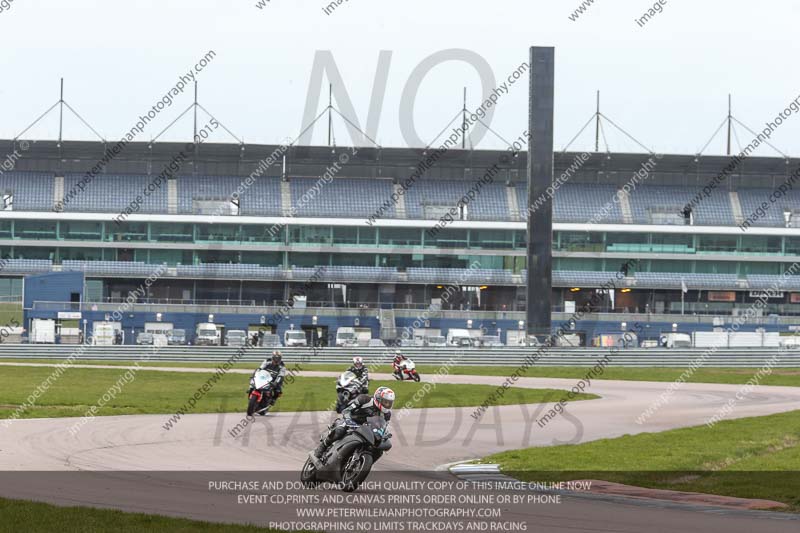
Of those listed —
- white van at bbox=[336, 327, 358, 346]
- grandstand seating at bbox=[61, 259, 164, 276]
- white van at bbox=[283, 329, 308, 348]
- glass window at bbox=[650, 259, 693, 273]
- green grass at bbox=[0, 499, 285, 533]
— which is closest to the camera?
green grass at bbox=[0, 499, 285, 533]

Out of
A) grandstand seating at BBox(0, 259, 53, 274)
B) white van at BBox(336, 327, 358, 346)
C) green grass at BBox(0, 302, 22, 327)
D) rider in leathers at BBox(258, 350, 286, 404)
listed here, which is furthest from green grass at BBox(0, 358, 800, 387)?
grandstand seating at BBox(0, 259, 53, 274)

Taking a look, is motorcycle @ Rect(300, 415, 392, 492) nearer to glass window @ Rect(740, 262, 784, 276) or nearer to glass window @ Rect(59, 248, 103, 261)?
glass window @ Rect(59, 248, 103, 261)

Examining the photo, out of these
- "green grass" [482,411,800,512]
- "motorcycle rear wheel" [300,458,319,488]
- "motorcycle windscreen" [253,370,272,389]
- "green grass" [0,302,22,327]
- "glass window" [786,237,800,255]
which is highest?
"glass window" [786,237,800,255]

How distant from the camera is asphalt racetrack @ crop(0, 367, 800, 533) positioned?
1488cm

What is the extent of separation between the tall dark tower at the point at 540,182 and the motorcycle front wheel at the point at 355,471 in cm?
5596

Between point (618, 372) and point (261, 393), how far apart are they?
1299 inches

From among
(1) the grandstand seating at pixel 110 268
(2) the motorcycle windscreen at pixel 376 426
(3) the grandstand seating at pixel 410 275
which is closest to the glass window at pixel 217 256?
(3) the grandstand seating at pixel 410 275

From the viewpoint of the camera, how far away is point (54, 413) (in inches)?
1151

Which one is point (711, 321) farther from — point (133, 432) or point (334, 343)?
point (133, 432)

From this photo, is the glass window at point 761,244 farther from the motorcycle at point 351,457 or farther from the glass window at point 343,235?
the motorcycle at point 351,457

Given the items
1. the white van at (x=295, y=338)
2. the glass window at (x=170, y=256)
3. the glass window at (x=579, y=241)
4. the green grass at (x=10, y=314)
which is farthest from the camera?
the glass window at (x=579, y=241)

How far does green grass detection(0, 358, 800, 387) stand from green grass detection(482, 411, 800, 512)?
86.2 feet

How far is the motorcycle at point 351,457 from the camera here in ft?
55.9

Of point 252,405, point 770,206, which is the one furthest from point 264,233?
point 252,405
